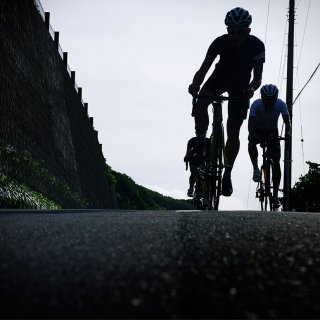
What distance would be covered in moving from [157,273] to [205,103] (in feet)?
21.7

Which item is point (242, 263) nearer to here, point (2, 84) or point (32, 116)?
point (2, 84)

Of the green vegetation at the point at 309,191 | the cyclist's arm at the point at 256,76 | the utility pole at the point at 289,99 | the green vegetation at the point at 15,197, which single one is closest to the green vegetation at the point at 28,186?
the green vegetation at the point at 15,197

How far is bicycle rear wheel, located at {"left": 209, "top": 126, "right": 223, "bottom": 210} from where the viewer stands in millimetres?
8930

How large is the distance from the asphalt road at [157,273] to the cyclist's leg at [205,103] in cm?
500

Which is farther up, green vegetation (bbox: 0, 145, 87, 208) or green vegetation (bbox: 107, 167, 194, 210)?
green vegetation (bbox: 107, 167, 194, 210)

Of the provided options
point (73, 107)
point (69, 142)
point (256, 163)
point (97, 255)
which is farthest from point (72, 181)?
point (97, 255)

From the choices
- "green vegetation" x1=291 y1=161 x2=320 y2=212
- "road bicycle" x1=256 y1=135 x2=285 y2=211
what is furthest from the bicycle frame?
"green vegetation" x1=291 y1=161 x2=320 y2=212

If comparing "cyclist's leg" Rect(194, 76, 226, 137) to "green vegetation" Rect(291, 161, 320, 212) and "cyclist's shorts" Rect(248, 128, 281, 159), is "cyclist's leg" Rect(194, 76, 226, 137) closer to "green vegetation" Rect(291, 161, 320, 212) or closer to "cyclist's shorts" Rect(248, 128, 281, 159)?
"cyclist's shorts" Rect(248, 128, 281, 159)

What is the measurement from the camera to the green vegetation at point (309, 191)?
5725 centimetres

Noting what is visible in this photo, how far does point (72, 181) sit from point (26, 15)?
23.5 feet

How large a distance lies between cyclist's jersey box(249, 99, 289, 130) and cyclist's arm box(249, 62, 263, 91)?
175 centimetres

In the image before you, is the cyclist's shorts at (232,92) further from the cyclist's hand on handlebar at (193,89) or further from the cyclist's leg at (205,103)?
the cyclist's hand on handlebar at (193,89)

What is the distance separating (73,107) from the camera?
103 feet

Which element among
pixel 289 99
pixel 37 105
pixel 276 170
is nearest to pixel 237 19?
pixel 276 170
